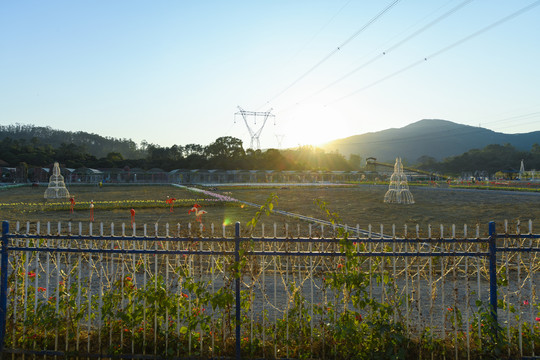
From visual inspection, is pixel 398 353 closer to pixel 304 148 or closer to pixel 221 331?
pixel 221 331

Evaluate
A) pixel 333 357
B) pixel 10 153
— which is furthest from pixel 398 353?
pixel 10 153

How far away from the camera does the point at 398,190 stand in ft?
88.4

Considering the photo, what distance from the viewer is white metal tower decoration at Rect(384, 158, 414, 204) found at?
87.5 ft

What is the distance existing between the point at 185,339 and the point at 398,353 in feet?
7.91

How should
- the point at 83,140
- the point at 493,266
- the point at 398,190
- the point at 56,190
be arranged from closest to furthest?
the point at 493,266, the point at 398,190, the point at 56,190, the point at 83,140

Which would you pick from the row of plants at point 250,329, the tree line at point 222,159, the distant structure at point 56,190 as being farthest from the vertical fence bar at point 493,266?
the tree line at point 222,159

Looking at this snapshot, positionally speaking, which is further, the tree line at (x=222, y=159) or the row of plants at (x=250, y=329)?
the tree line at (x=222, y=159)

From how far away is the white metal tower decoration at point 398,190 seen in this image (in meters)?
26.7

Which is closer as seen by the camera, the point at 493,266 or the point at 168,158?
the point at 493,266

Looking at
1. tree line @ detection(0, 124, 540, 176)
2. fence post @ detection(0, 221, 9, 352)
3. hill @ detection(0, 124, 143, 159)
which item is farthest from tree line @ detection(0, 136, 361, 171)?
fence post @ detection(0, 221, 9, 352)

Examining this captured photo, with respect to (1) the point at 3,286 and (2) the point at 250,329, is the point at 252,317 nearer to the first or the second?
(2) the point at 250,329

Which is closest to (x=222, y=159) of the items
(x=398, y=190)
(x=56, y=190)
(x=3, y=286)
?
(x=56, y=190)

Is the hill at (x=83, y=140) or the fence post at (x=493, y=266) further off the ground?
the hill at (x=83, y=140)

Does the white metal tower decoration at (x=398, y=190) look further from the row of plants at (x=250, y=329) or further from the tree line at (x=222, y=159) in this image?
the tree line at (x=222, y=159)
